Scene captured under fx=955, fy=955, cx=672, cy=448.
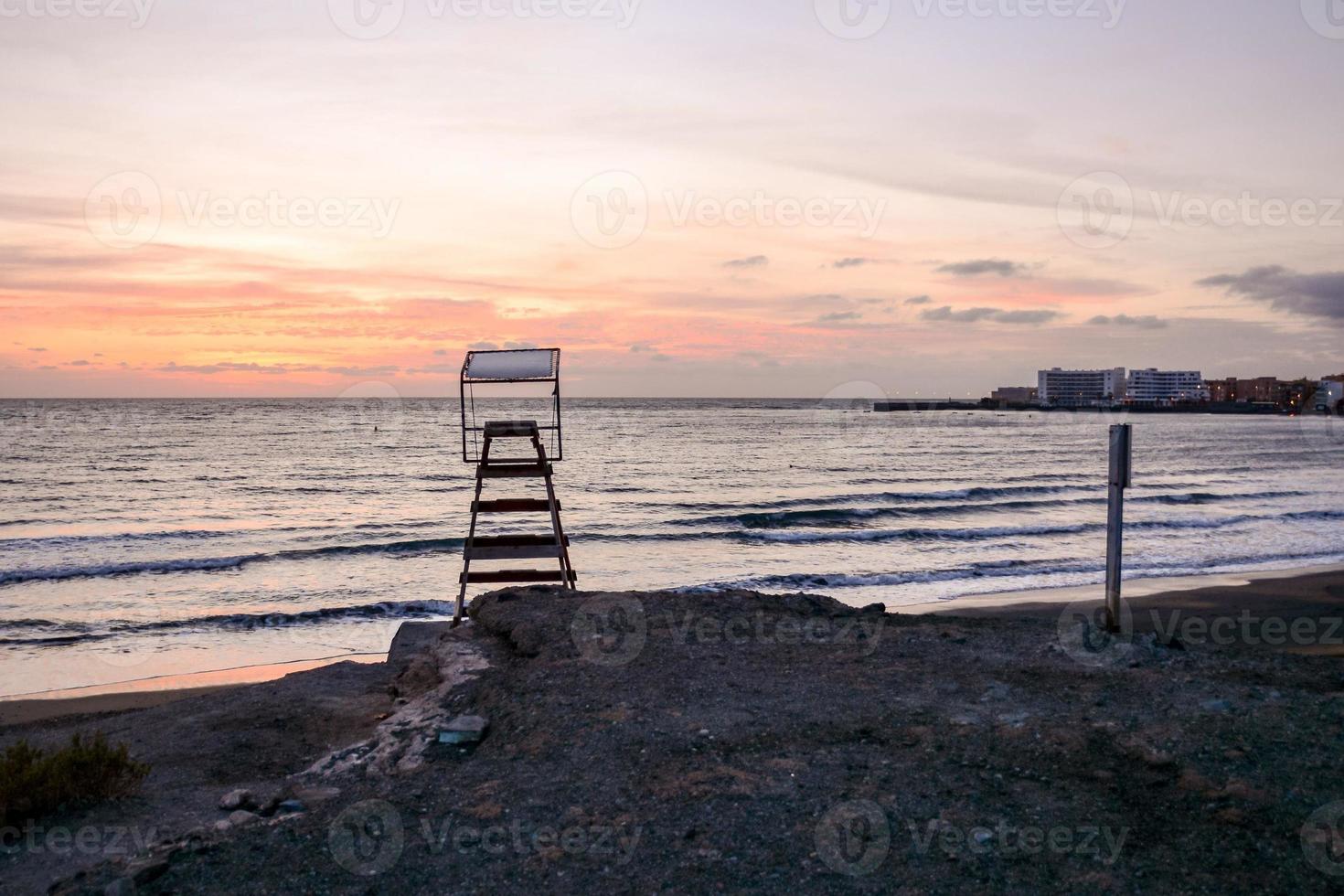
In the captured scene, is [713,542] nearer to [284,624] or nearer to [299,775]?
[284,624]

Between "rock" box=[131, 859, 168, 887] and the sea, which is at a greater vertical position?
"rock" box=[131, 859, 168, 887]

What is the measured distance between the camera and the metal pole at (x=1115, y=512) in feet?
28.4

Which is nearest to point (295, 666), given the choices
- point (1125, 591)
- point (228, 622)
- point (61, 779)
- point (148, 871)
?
point (228, 622)

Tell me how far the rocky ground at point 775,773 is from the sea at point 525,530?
291cm

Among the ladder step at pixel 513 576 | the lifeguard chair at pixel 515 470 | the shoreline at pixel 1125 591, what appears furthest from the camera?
the shoreline at pixel 1125 591

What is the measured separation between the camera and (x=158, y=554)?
76.2 ft

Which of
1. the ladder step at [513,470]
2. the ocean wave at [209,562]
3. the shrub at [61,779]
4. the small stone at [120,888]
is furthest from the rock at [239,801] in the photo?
the ocean wave at [209,562]

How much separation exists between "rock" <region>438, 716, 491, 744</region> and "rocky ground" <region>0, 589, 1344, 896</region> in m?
0.04

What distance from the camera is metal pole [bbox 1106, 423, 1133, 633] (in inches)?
340

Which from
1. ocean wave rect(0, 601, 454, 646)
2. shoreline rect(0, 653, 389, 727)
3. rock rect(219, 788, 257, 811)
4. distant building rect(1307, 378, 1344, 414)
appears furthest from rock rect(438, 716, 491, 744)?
distant building rect(1307, 378, 1344, 414)

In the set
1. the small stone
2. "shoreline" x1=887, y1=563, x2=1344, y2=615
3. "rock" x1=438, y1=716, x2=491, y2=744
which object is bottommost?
"shoreline" x1=887, y1=563, x2=1344, y2=615

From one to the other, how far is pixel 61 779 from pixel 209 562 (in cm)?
1729

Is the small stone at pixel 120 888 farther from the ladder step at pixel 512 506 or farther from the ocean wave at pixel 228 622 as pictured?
the ocean wave at pixel 228 622

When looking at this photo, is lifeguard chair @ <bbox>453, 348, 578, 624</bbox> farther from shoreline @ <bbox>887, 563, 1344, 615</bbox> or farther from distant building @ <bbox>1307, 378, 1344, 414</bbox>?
distant building @ <bbox>1307, 378, 1344, 414</bbox>
